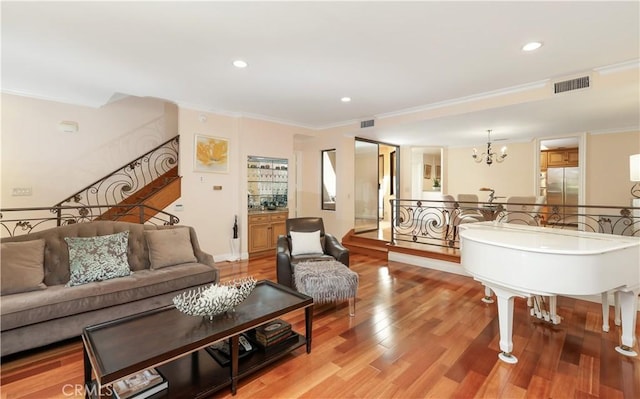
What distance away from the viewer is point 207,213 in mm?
5348

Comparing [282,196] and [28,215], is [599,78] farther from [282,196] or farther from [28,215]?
[28,215]

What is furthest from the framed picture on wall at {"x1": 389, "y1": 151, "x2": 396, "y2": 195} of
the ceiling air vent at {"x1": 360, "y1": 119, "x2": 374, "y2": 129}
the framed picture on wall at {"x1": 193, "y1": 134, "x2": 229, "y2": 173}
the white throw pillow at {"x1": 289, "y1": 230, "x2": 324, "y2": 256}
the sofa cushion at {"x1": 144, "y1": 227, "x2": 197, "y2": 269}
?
the sofa cushion at {"x1": 144, "y1": 227, "x2": 197, "y2": 269}

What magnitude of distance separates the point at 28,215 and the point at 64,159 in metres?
1.04

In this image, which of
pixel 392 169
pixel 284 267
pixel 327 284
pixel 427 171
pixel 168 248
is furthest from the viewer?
pixel 427 171

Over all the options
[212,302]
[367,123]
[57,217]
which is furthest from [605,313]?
[57,217]

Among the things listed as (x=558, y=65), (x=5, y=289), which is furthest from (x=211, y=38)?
(x=558, y=65)

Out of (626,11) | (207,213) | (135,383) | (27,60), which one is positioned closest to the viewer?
(135,383)

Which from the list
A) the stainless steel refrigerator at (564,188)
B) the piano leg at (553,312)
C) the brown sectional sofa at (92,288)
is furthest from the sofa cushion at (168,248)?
the stainless steel refrigerator at (564,188)

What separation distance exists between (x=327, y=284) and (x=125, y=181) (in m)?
4.69

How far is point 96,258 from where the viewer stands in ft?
9.45

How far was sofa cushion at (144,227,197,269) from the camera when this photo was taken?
10.8ft

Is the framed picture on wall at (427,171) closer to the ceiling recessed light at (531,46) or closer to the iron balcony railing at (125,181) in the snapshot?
the ceiling recessed light at (531,46)

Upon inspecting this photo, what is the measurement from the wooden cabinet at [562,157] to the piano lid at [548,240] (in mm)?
7255

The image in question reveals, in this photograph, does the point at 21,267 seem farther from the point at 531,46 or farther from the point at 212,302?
the point at 531,46
